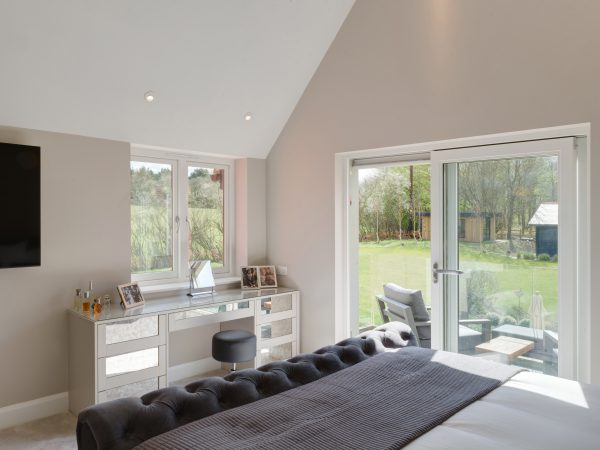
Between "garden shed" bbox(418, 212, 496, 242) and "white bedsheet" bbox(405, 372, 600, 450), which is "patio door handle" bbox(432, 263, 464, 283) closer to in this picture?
"garden shed" bbox(418, 212, 496, 242)

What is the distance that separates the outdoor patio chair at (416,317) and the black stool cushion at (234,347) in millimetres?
1114

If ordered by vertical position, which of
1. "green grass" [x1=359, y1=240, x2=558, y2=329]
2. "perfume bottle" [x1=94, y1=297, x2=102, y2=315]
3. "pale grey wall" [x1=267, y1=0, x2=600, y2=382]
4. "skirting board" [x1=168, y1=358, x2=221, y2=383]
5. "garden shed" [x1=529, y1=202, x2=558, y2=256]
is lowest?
"skirting board" [x1=168, y1=358, x2=221, y2=383]

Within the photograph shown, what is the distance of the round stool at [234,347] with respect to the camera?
3566 mm

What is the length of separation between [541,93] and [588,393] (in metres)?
1.78

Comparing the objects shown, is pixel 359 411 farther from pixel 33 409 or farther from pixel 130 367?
pixel 33 409

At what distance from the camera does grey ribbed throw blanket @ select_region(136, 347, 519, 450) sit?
1.38 m

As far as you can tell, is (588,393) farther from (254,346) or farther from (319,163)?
(319,163)

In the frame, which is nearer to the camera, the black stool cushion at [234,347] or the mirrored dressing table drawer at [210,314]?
the mirrored dressing table drawer at [210,314]

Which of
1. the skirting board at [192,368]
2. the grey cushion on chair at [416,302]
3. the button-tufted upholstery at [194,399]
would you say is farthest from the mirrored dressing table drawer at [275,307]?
the button-tufted upholstery at [194,399]

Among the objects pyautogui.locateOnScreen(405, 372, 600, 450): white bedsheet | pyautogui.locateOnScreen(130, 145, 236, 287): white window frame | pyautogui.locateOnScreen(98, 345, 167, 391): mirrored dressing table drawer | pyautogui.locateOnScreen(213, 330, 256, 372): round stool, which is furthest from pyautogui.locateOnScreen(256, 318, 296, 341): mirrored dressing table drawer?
pyautogui.locateOnScreen(405, 372, 600, 450): white bedsheet

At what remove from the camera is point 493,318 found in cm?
314

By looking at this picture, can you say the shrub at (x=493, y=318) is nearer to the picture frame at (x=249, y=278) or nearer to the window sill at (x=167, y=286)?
the picture frame at (x=249, y=278)

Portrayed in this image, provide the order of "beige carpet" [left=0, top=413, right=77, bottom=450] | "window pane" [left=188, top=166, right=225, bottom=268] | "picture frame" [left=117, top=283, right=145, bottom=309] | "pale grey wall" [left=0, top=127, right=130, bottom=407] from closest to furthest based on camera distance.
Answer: "beige carpet" [left=0, top=413, right=77, bottom=450]
"pale grey wall" [left=0, top=127, right=130, bottom=407]
"picture frame" [left=117, top=283, right=145, bottom=309]
"window pane" [left=188, top=166, right=225, bottom=268]

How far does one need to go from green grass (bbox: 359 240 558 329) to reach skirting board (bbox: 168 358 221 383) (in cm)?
142
